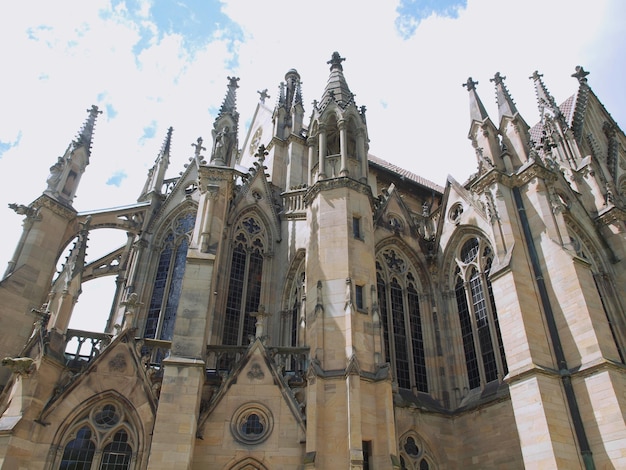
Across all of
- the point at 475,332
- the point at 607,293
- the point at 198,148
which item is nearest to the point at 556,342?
the point at 475,332

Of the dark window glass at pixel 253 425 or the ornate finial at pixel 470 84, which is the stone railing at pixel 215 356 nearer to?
the dark window glass at pixel 253 425

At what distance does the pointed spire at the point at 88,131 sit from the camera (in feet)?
69.2

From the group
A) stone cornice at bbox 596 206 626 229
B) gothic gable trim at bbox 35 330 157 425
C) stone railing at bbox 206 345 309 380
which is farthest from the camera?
stone cornice at bbox 596 206 626 229

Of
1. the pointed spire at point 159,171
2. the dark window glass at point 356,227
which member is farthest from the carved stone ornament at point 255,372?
the pointed spire at point 159,171

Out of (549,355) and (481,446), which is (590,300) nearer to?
(549,355)

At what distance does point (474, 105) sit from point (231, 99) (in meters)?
9.71

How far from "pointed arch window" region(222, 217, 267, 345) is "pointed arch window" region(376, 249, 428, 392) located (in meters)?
4.46

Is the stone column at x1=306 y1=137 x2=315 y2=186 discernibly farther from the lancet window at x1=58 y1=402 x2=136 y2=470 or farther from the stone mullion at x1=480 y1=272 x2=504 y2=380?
the lancet window at x1=58 y1=402 x2=136 y2=470

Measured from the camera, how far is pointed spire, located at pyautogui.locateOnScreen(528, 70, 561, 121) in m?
27.8

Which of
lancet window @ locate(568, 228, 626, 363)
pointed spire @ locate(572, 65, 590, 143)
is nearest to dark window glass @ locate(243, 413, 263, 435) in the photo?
lancet window @ locate(568, 228, 626, 363)

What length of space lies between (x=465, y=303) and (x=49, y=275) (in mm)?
14689

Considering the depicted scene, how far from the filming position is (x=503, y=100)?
2091 centimetres

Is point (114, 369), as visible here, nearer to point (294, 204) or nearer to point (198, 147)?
point (294, 204)

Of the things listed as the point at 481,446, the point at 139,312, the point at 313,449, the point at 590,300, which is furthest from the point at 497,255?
the point at 139,312
